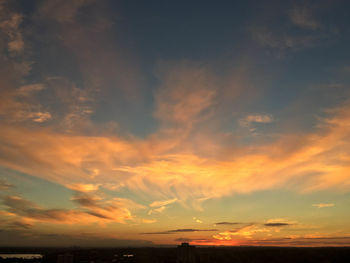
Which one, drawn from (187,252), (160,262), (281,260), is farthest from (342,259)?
(187,252)

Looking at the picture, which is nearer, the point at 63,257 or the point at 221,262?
the point at 63,257

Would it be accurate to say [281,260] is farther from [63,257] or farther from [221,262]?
[63,257]

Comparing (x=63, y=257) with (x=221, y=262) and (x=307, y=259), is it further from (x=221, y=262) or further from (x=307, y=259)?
(x=307, y=259)

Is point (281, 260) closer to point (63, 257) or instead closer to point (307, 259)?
point (307, 259)

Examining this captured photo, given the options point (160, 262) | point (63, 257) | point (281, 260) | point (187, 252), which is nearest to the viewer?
point (187, 252)

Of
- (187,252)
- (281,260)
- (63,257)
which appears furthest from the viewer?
(281,260)

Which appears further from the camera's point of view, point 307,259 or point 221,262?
point 307,259

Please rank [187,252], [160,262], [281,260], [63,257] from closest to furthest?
[187,252]
[63,257]
[160,262]
[281,260]

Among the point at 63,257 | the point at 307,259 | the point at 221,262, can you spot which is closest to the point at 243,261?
the point at 221,262
